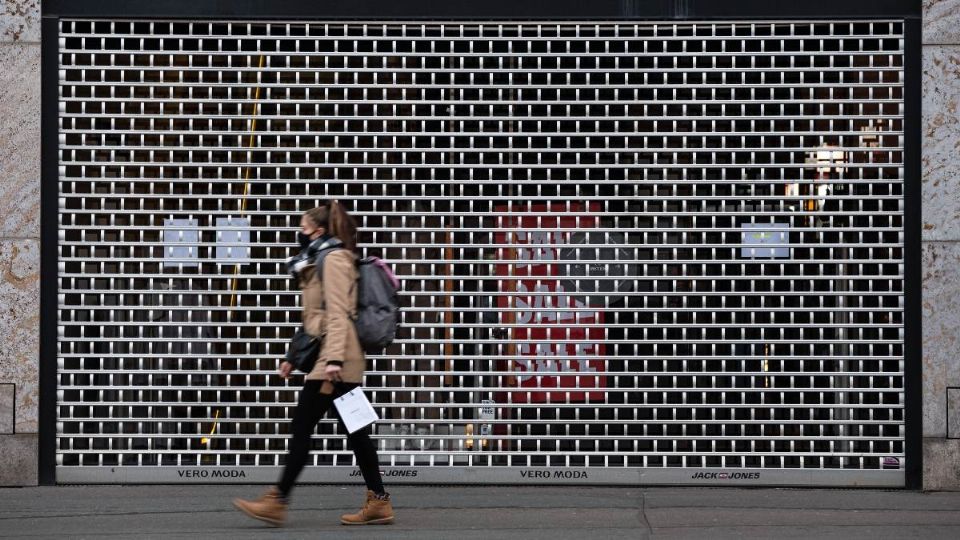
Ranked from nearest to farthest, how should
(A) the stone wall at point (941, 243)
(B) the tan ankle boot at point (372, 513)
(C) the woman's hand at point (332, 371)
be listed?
(C) the woman's hand at point (332, 371), (B) the tan ankle boot at point (372, 513), (A) the stone wall at point (941, 243)

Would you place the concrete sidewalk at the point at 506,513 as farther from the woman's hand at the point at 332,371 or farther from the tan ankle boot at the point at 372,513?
the woman's hand at the point at 332,371

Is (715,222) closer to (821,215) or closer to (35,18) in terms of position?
(821,215)

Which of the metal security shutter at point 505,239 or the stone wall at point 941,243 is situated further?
the metal security shutter at point 505,239

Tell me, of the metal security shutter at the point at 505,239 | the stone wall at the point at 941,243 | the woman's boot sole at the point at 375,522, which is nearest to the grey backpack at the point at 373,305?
the woman's boot sole at the point at 375,522

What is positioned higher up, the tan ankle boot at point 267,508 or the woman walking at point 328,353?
the woman walking at point 328,353

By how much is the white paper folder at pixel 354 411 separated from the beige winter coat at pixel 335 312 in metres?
0.10

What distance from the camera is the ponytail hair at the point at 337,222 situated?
771 centimetres

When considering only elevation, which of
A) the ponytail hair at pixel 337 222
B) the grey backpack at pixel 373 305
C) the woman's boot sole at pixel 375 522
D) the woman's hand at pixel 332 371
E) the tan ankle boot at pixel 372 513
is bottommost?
the woman's boot sole at pixel 375 522

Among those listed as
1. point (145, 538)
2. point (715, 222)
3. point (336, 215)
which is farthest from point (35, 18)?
point (715, 222)

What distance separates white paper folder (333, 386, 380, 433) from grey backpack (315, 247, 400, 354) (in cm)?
29

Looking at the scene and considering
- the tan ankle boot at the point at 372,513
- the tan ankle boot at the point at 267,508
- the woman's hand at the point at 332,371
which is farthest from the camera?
the tan ankle boot at the point at 372,513

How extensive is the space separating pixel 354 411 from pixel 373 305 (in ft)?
2.00

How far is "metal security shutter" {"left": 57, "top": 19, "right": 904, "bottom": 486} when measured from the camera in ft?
31.5

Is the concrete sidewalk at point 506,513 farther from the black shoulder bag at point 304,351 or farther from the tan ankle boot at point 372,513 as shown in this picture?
the black shoulder bag at point 304,351
